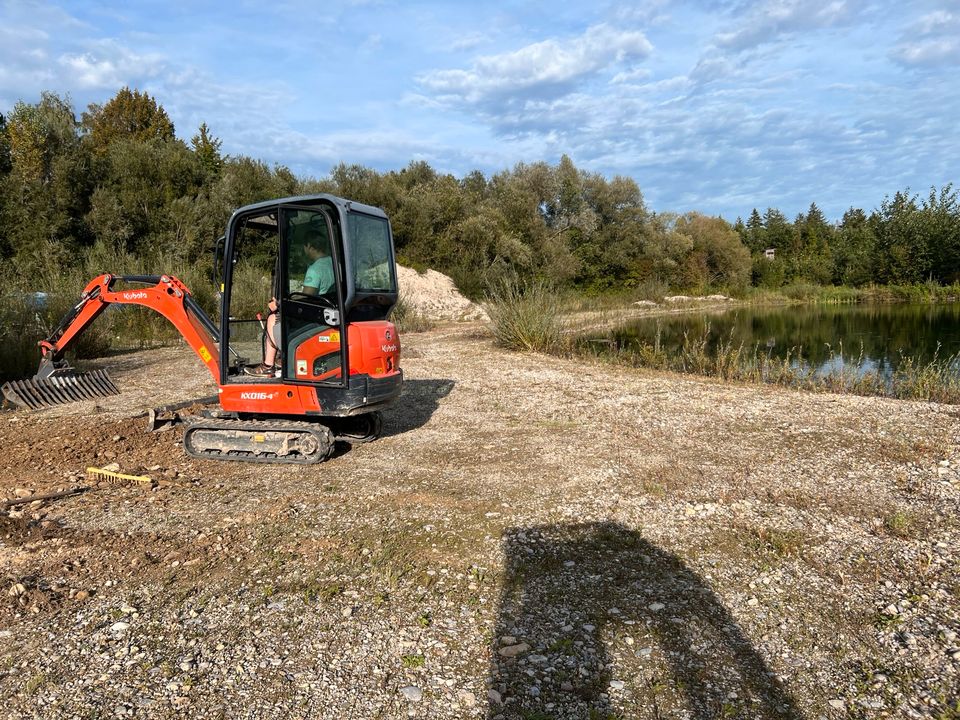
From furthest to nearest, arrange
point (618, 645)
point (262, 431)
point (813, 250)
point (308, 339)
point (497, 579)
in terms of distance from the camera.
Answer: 1. point (813, 250)
2. point (262, 431)
3. point (308, 339)
4. point (497, 579)
5. point (618, 645)

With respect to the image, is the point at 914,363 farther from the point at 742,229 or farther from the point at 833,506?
the point at 742,229

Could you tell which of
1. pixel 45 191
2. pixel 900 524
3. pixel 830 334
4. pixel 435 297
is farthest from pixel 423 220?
pixel 900 524

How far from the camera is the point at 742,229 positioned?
68312 millimetres

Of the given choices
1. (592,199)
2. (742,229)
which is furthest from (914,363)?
(742,229)

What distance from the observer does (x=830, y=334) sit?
21.8 m

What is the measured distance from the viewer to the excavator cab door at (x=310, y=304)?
5.75 m

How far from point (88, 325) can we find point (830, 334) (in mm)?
21881

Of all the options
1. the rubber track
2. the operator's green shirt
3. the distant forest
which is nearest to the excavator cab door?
the operator's green shirt

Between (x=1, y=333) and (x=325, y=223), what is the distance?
7313 millimetres

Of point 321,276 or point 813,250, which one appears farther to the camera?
point 813,250

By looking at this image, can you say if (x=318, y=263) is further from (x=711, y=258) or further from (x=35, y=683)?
(x=711, y=258)

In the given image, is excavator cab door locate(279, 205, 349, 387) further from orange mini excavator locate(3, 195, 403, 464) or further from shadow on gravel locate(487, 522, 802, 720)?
shadow on gravel locate(487, 522, 802, 720)

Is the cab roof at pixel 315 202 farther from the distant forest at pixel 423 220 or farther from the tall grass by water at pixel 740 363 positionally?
the distant forest at pixel 423 220

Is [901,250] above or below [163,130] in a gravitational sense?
below
